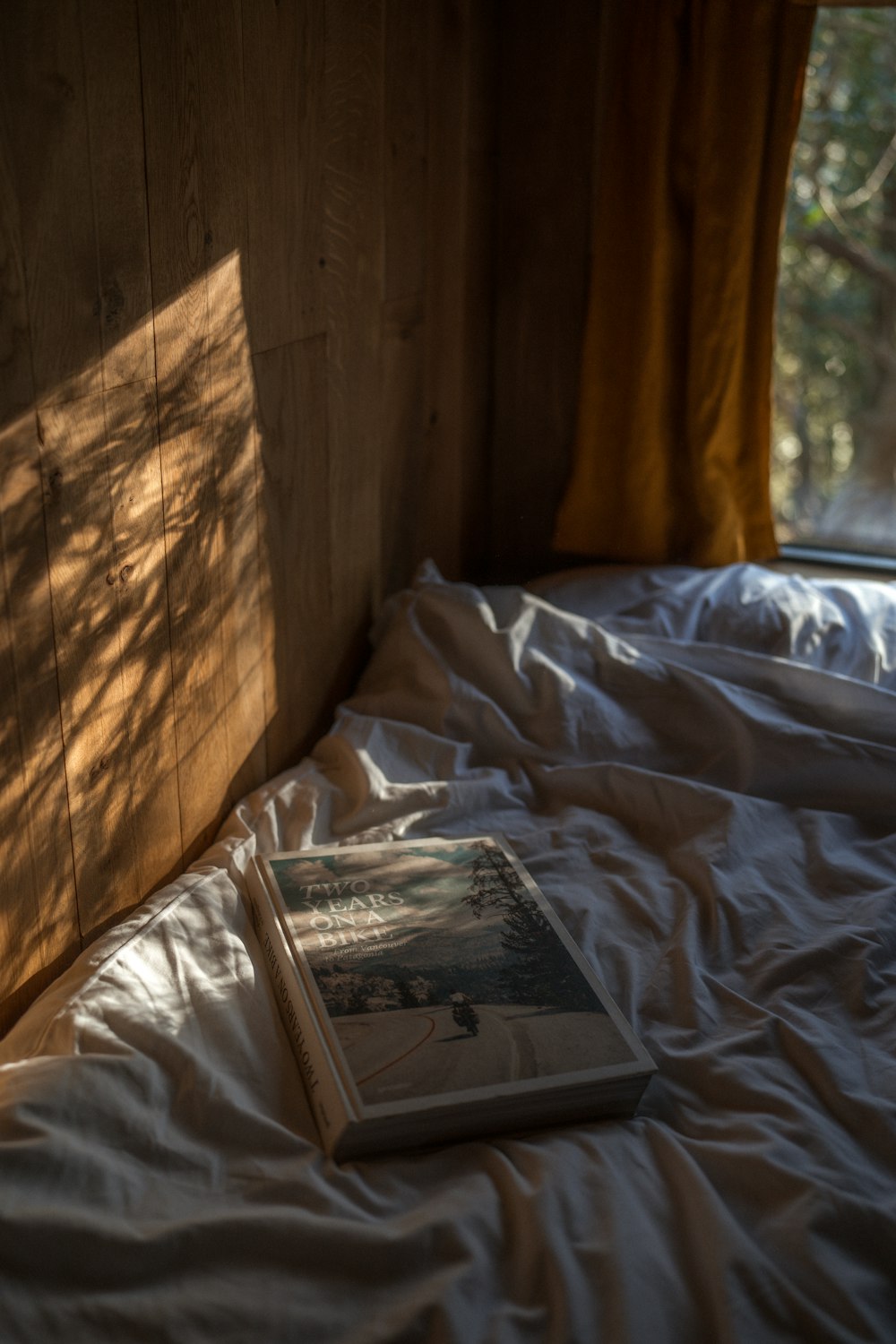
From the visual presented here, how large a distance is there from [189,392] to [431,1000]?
2.15 feet

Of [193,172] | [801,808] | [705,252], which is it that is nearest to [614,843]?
[801,808]

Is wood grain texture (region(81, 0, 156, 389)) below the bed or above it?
above

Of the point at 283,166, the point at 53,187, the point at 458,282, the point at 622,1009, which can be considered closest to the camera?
the point at 53,187

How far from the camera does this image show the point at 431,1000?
1.06m

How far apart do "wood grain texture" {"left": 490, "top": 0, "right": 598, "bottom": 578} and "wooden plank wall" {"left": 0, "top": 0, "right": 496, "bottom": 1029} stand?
5.6 inches

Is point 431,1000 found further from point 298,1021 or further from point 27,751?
point 27,751

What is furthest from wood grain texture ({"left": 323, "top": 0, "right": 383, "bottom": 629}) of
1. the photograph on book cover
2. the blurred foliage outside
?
the blurred foliage outside

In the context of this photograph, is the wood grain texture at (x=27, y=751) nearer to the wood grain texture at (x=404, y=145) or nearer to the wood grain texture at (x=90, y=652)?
the wood grain texture at (x=90, y=652)

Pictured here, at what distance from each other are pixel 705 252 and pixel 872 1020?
4.10 feet

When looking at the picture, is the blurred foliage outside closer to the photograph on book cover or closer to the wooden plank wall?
the wooden plank wall

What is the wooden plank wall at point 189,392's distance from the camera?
3.37ft

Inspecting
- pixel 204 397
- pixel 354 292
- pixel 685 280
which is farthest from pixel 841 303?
pixel 204 397

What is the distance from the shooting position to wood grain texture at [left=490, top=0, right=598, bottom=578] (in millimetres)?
1927

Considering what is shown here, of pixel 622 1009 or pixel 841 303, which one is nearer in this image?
pixel 622 1009
